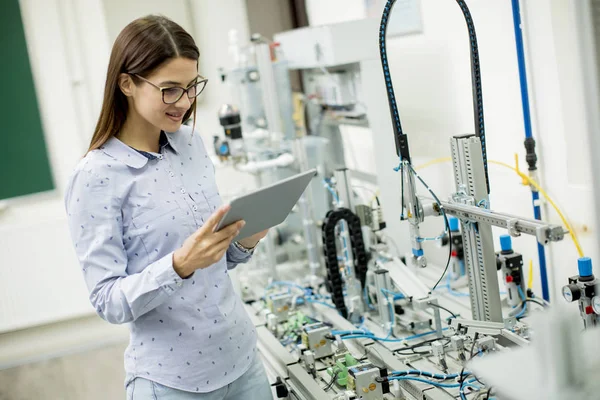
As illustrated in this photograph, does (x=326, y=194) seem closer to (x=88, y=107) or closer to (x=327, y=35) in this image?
(x=327, y=35)

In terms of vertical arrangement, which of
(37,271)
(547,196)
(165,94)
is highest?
(165,94)

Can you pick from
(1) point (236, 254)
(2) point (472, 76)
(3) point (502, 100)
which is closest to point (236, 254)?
(1) point (236, 254)

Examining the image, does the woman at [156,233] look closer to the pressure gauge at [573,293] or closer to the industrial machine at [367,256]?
the industrial machine at [367,256]

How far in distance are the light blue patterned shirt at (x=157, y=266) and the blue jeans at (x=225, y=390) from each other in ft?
0.07

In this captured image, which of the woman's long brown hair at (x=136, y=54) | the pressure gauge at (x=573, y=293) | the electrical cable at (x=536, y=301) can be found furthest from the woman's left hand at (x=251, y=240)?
the electrical cable at (x=536, y=301)

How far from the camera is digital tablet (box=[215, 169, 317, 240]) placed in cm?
134

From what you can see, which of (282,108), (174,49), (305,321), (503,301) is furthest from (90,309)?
(174,49)

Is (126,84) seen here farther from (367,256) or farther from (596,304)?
(367,256)

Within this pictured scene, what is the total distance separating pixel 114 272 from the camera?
139 cm

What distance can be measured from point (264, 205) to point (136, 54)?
428mm

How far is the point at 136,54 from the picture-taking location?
1432 millimetres

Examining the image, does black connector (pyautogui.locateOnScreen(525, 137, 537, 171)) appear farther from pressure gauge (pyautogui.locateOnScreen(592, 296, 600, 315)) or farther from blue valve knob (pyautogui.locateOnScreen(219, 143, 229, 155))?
blue valve knob (pyautogui.locateOnScreen(219, 143, 229, 155))

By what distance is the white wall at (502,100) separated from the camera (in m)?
2.10

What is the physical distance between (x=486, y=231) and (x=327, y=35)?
129cm
